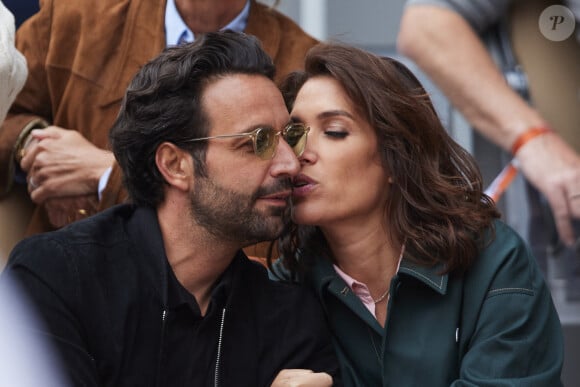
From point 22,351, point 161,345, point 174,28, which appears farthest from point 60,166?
point 22,351

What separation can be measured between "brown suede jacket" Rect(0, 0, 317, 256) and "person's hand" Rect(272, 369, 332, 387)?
120 centimetres

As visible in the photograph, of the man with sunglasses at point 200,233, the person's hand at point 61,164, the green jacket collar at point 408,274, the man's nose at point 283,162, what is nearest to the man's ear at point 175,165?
the man with sunglasses at point 200,233

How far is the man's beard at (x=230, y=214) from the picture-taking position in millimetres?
3199

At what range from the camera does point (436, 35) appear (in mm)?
3910

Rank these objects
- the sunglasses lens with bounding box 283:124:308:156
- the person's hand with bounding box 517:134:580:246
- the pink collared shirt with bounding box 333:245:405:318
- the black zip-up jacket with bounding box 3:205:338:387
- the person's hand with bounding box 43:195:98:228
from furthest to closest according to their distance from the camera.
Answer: the person's hand with bounding box 43:195:98:228 < the person's hand with bounding box 517:134:580:246 < the pink collared shirt with bounding box 333:245:405:318 < the sunglasses lens with bounding box 283:124:308:156 < the black zip-up jacket with bounding box 3:205:338:387

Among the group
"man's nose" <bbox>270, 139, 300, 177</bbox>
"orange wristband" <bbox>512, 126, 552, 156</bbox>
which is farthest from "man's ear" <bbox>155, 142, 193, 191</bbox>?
"orange wristband" <bbox>512, 126, 552, 156</bbox>

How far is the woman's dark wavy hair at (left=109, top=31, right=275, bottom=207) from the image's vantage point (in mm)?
3223

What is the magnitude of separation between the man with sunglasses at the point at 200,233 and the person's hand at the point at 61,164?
1.81 ft

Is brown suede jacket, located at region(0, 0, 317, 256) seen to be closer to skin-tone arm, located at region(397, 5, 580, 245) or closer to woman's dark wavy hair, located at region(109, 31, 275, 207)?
skin-tone arm, located at region(397, 5, 580, 245)

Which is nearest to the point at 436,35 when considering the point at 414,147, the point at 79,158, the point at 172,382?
the point at 414,147

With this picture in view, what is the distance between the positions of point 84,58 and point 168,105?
0.93 m

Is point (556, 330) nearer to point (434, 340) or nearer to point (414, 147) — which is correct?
point (434, 340)

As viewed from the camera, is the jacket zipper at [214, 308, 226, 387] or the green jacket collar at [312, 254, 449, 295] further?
the green jacket collar at [312, 254, 449, 295]

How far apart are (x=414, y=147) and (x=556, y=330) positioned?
0.64 metres
